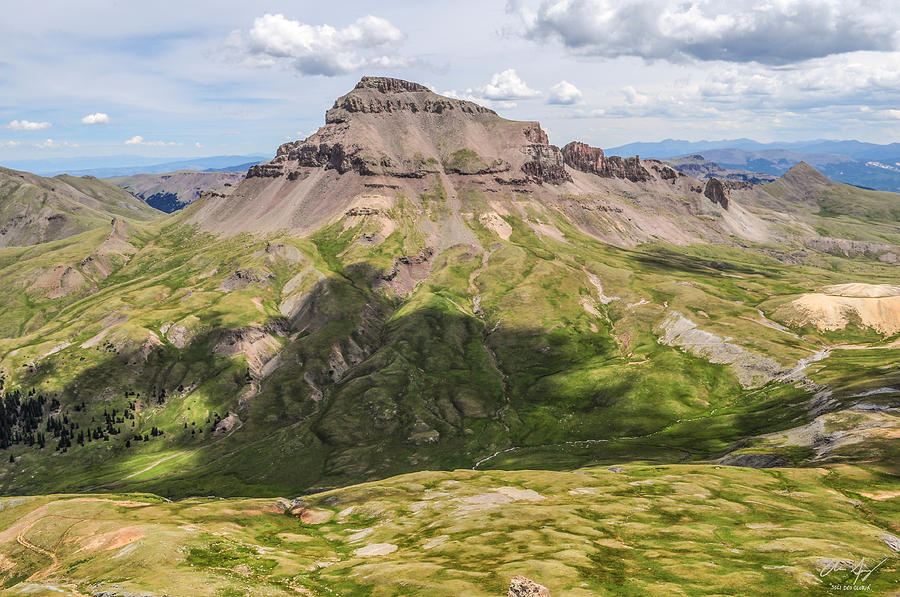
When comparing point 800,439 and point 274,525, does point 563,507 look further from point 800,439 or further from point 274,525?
point 800,439

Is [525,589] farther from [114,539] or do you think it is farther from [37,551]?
[37,551]

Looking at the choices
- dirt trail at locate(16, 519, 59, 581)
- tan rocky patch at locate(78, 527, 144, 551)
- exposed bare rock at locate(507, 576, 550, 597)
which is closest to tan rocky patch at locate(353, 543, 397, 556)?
tan rocky patch at locate(78, 527, 144, 551)

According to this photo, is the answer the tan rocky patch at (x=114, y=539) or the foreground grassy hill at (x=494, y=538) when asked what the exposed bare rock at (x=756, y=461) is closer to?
the foreground grassy hill at (x=494, y=538)

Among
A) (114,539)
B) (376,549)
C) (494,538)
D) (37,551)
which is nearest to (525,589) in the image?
(494,538)

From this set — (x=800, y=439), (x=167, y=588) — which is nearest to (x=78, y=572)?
(x=167, y=588)
